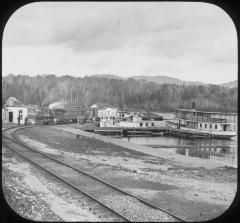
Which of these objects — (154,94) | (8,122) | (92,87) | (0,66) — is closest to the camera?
(0,66)

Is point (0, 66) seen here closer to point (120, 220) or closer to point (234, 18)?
point (234, 18)

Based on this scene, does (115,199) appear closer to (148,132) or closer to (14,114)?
(14,114)

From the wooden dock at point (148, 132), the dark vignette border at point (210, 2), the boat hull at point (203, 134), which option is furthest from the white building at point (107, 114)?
the dark vignette border at point (210, 2)

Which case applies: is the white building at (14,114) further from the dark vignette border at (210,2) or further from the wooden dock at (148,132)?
the dark vignette border at (210,2)

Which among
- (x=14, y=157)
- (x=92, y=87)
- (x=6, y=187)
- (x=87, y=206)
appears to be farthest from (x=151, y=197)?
(x=92, y=87)

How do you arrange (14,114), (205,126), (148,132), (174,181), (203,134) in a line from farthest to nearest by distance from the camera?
(148,132)
(205,126)
(203,134)
(14,114)
(174,181)

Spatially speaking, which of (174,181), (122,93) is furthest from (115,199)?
(122,93)

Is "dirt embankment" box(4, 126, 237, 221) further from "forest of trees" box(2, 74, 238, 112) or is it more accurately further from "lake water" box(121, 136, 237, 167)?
"forest of trees" box(2, 74, 238, 112)

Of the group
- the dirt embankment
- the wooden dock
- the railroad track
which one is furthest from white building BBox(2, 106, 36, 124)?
the railroad track
